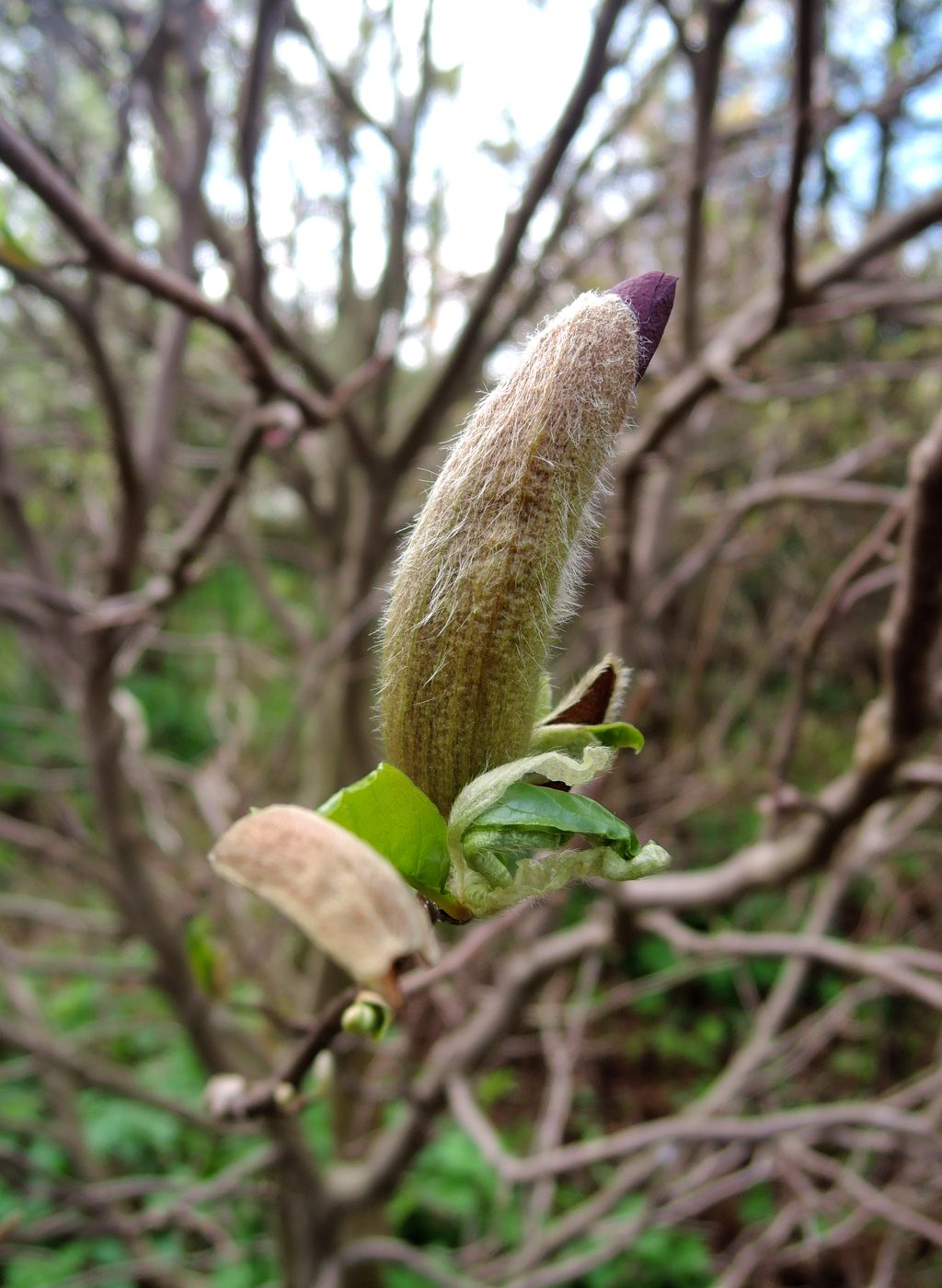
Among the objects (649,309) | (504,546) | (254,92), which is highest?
(254,92)

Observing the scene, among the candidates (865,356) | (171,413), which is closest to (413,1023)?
(171,413)

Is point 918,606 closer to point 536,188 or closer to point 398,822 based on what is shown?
point 398,822

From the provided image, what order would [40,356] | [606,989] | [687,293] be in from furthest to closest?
[606,989] → [40,356] → [687,293]

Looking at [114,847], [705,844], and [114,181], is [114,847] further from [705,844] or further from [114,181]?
[705,844]

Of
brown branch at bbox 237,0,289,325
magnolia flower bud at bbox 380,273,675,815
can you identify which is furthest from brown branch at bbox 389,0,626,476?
magnolia flower bud at bbox 380,273,675,815

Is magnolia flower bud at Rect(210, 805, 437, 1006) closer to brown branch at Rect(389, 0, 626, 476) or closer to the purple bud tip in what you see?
the purple bud tip

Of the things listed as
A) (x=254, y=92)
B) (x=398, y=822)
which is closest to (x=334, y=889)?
(x=398, y=822)

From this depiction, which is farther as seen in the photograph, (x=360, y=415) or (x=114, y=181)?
(x=360, y=415)

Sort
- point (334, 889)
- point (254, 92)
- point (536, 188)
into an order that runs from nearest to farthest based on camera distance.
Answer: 1. point (334, 889)
2. point (254, 92)
3. point (536, 188)
